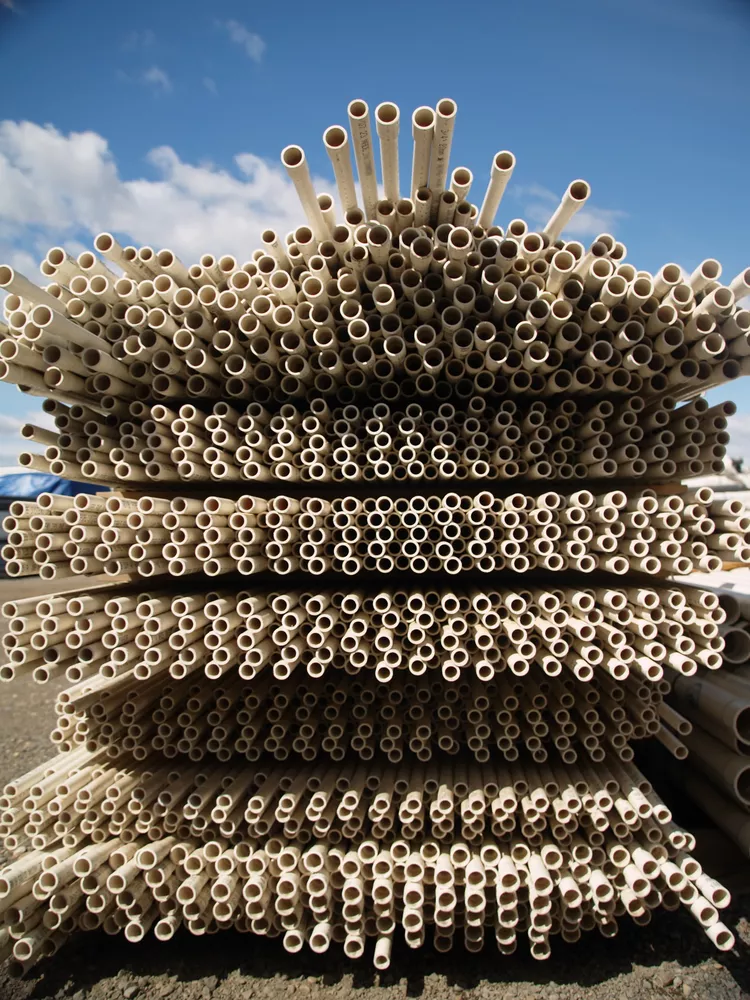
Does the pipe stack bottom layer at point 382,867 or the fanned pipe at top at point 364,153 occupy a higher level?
the fanned pipe at top at point 364,153

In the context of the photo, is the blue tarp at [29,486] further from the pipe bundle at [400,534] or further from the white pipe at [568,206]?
the white pipe at [568,206]

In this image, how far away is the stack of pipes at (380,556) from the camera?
93.7 inches

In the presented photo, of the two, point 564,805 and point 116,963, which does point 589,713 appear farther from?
point 116,963

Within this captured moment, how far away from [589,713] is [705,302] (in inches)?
70.5

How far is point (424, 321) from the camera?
2.45 meters

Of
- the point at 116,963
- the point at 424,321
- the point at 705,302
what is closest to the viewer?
the point at 705,302

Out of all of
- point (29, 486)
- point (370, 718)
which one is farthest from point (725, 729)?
point (29, 486)

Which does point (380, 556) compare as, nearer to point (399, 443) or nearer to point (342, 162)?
point (399, 443)

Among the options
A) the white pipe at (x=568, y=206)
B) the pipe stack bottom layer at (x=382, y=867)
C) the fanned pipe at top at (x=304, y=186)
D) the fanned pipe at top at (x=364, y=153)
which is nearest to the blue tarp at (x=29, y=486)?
the pipe stack bottom layer at (x=382, y=867)

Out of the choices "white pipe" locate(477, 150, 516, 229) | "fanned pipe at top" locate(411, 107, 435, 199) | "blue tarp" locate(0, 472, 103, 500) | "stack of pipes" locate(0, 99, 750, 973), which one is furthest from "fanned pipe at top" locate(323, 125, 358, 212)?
"blue tarp" locate(0, 472, 103, 500)

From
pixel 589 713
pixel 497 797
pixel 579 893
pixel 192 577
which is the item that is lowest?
pixel 579 893

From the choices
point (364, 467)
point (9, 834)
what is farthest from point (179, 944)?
point (364, 467)

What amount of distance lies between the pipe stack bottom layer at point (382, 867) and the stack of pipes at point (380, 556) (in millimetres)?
15

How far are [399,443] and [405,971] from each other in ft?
7.61
